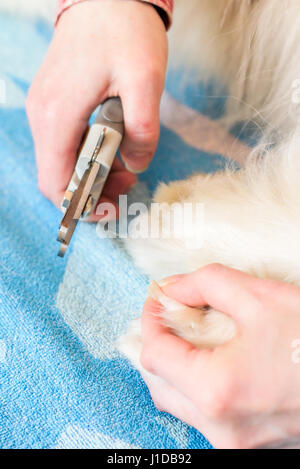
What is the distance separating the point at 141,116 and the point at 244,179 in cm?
13

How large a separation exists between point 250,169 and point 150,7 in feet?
0.76

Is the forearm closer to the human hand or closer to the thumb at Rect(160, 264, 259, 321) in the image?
the human hand

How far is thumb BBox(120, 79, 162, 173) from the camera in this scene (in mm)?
496

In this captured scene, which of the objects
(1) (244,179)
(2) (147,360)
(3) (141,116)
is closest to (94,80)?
(3) (141,116)

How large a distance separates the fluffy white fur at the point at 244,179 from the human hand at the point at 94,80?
0.32 feet

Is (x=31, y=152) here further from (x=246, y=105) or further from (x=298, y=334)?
(x=298, y=334)

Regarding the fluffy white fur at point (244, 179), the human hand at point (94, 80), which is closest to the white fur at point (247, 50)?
the fluffy white fur at point (244, 179)

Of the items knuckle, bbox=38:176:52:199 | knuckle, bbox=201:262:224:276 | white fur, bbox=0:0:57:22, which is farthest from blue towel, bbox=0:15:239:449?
white fur, bbox=0:0:57:22

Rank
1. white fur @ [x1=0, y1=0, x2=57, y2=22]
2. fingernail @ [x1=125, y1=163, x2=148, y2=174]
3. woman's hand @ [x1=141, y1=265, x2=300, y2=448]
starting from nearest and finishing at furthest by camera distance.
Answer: woman's hand @ [x1=141, y1=265, x2=300, y2=448], fingernail @ [x1=125, y1=163, x2=148, y2=174], white fur @ [x1=0, y1=0, x2=57, y2=22]

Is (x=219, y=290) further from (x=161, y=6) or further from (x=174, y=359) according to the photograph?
(x=161, y=6)

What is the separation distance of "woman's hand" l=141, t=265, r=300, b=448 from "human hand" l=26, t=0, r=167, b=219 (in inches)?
8.9

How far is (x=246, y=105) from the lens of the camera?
1.97 ft

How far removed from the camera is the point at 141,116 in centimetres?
50
